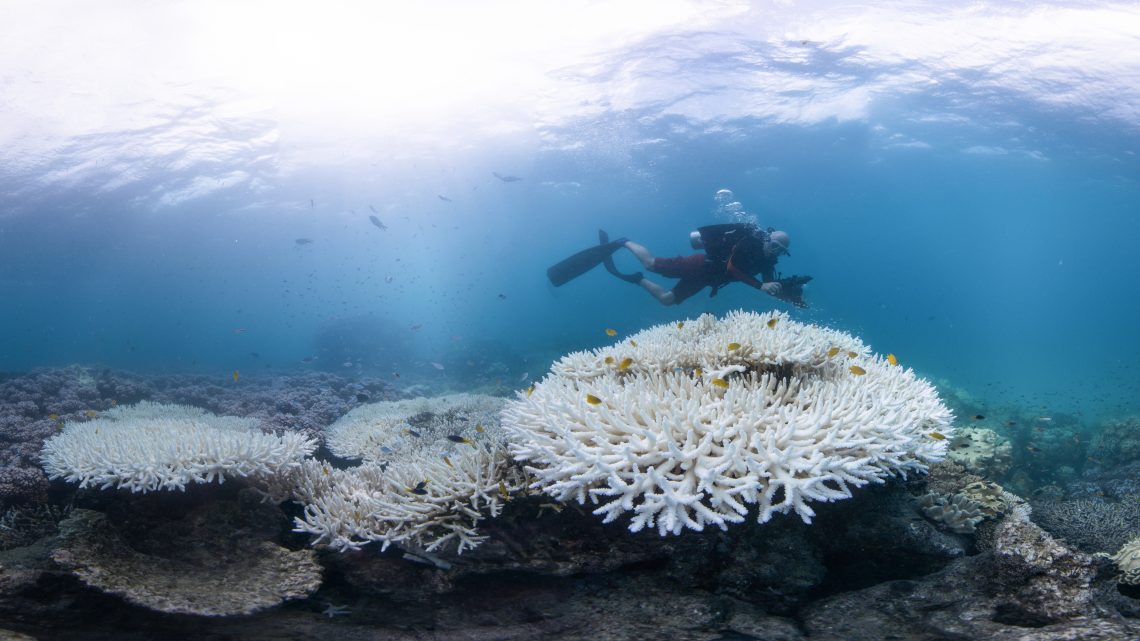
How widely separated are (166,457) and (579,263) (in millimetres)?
12538

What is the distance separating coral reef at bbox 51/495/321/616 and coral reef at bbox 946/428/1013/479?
8868mm

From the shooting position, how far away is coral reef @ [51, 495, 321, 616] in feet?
12.4

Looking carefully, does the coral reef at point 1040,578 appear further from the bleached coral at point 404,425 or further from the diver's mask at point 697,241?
the diver's mask at point 697,241

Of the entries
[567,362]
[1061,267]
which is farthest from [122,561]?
[1061,267]

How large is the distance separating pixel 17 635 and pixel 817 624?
536 cm

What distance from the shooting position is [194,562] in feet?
14.0

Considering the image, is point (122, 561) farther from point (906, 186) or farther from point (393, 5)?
point (906, 186)

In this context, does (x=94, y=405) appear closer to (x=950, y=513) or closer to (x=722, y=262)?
(x=722, y=262)

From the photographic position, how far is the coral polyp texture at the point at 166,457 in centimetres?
436

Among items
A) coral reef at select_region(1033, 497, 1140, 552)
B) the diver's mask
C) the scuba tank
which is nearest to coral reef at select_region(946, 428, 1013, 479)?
coral reef at select_region(1033, 497, 1140, 552)

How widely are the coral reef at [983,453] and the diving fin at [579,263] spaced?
953 centimetres

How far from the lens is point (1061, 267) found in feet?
372

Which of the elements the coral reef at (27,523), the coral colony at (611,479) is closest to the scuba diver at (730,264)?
the coral colony at (611,479)

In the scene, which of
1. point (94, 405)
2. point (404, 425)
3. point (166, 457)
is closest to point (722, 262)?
Result: point (404, 425)
